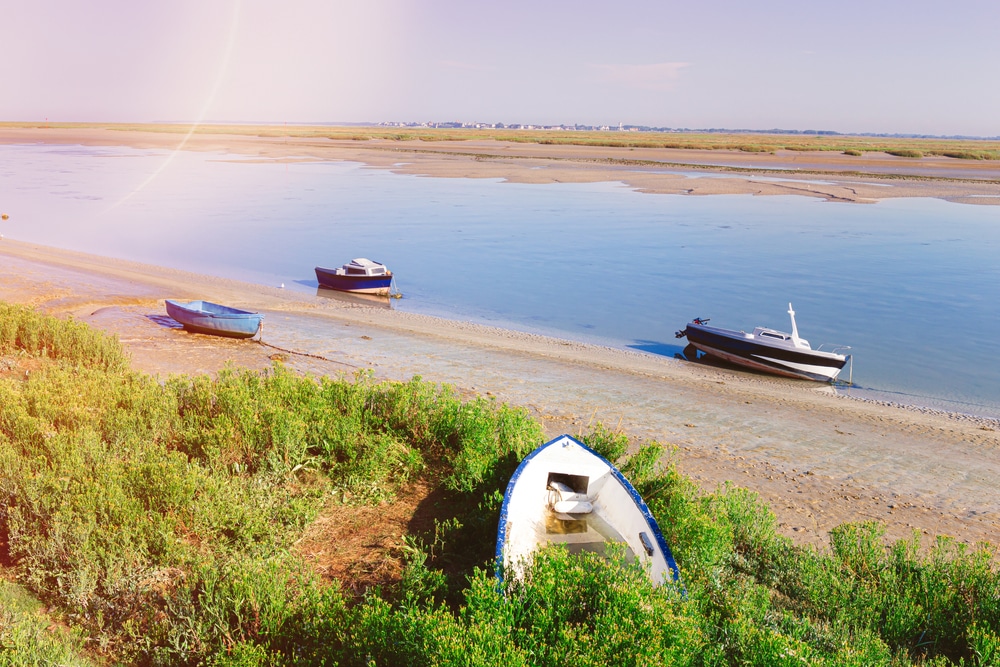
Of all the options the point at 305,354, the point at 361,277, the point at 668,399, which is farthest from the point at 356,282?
the point at 668,399

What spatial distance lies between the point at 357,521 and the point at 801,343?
13.8 metres

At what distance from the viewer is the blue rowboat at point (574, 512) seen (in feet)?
20.2

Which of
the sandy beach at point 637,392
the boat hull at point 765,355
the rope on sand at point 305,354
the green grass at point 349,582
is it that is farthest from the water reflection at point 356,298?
the green grass at point 349,582

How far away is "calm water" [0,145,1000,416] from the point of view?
2086 centimetres

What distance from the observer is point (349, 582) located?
6172 mm

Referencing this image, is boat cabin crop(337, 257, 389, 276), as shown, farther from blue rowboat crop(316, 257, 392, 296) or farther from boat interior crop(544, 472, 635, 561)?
boat interior crop(544, 472, 635, 561)

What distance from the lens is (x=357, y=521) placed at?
7.15 meters

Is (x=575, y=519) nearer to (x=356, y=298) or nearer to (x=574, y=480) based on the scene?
(x=574, y=480)

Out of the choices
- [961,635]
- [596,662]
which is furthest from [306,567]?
[961,635]

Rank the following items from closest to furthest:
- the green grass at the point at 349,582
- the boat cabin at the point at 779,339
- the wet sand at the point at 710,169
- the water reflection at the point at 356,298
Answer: the green grass at the point at 349,582 → the boat cabin at the point at 779,339 → the water reflection at the point at 356,298 → the wet sand at the point at 710,169

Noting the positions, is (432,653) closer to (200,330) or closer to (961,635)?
(961,635)

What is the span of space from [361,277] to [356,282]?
1.18 ft

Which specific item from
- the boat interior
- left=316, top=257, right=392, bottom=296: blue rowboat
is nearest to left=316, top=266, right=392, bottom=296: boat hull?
left=316, top=257, right=392, bottom=296: blue rowboat

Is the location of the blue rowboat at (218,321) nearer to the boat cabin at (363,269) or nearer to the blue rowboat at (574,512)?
the boat cabin at (363,269)
